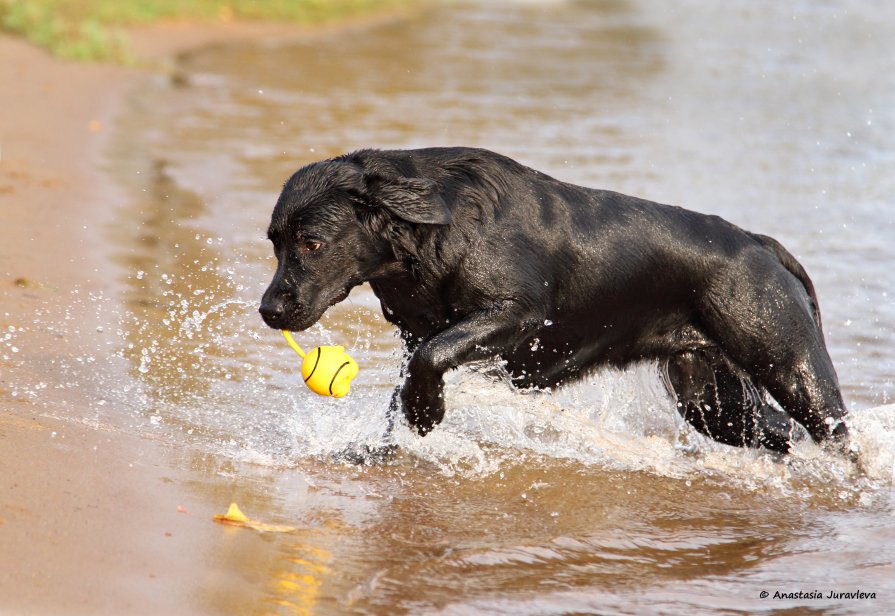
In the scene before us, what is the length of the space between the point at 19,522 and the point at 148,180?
20.4 feet

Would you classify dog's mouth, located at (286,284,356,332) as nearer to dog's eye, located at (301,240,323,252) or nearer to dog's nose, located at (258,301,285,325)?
dog's nose, located at (258,301,285,325)

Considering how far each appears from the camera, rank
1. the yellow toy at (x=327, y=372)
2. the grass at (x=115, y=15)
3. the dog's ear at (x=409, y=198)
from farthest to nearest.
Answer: the grass at (x=115, y=15)
the yellow toy at (x=327, y=372)
the dog's ear at (x=409, y=198)

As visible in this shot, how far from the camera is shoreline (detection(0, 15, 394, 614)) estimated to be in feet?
11.9

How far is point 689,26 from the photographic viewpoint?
24469mm

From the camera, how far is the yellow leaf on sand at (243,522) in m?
4.17

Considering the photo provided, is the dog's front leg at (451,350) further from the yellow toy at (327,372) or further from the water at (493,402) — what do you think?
the water at (493,402)

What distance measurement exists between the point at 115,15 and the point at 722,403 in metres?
13.3

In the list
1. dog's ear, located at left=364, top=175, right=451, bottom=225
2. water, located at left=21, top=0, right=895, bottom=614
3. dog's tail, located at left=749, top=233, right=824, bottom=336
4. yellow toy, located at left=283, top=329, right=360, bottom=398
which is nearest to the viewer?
water, located at left=21, top=0, right=895, bottom=614

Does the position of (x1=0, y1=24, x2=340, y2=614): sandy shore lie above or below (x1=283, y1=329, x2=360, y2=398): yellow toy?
below

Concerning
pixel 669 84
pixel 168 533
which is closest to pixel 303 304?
pixel 168 533

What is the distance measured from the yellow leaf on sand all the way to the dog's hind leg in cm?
204

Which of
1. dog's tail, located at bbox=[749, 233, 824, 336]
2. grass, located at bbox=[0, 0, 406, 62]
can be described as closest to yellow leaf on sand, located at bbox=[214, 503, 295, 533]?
dog's tail, located at bbox=[749, 233, 824, 336]

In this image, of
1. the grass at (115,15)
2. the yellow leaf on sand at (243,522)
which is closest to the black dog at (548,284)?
Answer: the yellow leaf on sand at (243,522)

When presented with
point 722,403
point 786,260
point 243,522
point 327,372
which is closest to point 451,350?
point 327,372
